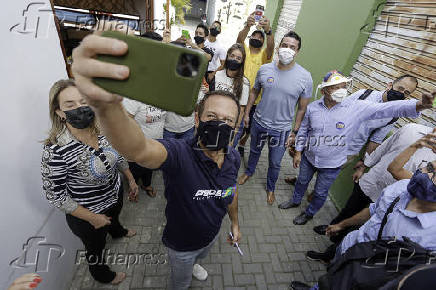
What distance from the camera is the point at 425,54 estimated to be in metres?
2.85

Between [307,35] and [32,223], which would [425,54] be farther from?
[32,223]

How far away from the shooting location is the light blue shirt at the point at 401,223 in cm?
154

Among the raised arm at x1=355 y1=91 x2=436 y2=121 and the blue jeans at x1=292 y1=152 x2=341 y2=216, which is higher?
the raised arm at x1=355 y1=91 x2=436 y2=121

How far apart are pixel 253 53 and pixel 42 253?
4.26 metres

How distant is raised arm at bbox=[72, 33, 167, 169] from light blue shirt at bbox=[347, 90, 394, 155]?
127 inches

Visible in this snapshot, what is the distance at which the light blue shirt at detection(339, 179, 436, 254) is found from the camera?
1543mm

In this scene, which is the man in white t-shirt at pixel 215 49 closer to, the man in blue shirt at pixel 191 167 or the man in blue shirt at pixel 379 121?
the man in blue shirt at pixel 379 121

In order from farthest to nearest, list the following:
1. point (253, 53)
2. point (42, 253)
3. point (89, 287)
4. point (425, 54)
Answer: point (253, 53) → point (425, 54) → point (89, 287) → point (42, 253)

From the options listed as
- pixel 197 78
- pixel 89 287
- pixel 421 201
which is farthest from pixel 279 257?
pixel 197 78

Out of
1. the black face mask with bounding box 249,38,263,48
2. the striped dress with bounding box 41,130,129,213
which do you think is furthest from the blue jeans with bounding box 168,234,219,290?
the black face mask with bounding box 249,38,263,48

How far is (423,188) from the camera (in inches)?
60.9

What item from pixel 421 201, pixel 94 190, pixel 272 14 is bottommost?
pixel 94 190

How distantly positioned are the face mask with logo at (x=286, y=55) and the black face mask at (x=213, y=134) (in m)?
2.11

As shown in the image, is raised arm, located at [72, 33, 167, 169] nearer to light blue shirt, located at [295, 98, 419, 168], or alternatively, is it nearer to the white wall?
the white wall
